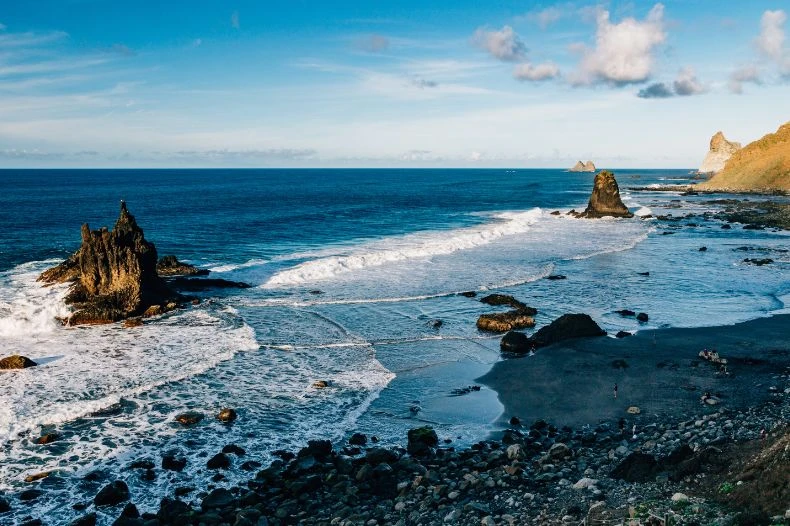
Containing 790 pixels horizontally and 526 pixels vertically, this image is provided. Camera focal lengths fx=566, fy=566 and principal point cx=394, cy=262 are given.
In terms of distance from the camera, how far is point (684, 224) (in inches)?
2618

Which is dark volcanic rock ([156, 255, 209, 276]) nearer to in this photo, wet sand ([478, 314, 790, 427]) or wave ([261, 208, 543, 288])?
wave ([261, 208, 543, 288])

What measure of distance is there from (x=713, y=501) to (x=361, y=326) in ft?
58.1

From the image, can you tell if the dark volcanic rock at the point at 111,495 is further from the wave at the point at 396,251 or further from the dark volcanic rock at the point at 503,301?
the wave at the point at 396,251

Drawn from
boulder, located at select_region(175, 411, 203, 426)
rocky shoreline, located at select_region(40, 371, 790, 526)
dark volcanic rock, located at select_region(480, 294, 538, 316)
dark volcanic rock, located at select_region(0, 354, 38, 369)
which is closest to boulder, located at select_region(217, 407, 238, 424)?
boulder, located at select_region(175, 411, 203, 426)

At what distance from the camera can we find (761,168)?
11744cm

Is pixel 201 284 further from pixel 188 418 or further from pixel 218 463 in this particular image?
pixel 218 463

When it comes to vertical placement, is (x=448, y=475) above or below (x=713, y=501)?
below

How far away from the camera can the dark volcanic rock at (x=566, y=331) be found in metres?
22.6

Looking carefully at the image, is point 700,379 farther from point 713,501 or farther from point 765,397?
point 713,501

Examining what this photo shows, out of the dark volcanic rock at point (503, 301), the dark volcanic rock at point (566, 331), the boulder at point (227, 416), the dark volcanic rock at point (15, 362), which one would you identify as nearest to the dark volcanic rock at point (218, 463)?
the boulder at point (227, 416)

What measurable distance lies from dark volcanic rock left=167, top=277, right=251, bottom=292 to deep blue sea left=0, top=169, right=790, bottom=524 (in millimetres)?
1924

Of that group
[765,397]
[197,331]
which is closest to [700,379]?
[765,397]

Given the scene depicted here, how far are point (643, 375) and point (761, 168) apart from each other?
400ft

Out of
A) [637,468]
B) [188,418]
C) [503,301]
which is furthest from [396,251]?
[637,468]
